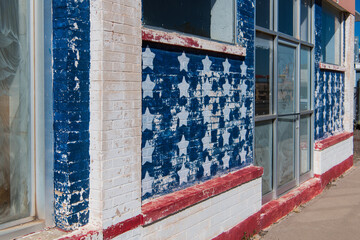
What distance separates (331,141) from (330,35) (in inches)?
99.1

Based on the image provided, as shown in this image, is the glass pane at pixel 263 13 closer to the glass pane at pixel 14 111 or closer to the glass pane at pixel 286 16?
the glass pane at pixel 286 16

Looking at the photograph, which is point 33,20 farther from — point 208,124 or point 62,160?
point 208,124

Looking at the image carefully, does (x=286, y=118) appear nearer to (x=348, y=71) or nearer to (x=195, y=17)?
(x=195, y=17)

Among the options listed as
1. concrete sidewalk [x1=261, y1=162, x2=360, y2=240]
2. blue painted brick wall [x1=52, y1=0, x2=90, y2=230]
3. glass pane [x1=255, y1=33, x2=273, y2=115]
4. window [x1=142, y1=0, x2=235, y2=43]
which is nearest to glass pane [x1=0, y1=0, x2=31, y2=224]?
blue painted brick wall [x1=52, y1=0, x2=90, y2=230]

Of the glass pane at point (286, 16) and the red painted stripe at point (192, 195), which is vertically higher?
the glass pane at point (286, 16)

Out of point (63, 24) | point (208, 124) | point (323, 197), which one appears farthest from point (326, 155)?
point (63, 24)

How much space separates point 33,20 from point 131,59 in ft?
2.74

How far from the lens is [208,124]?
16.1ft

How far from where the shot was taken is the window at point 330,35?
9.30 meters

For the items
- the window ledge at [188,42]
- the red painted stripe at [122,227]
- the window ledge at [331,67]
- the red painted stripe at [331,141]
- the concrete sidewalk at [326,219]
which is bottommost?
the concrete sidewalk at [326,219]

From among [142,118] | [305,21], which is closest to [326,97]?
[305,21]

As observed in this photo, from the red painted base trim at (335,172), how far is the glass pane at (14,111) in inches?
248

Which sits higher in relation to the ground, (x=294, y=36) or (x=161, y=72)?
(x=294, y=36)

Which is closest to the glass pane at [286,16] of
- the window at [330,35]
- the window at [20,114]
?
the window at [330,35]
